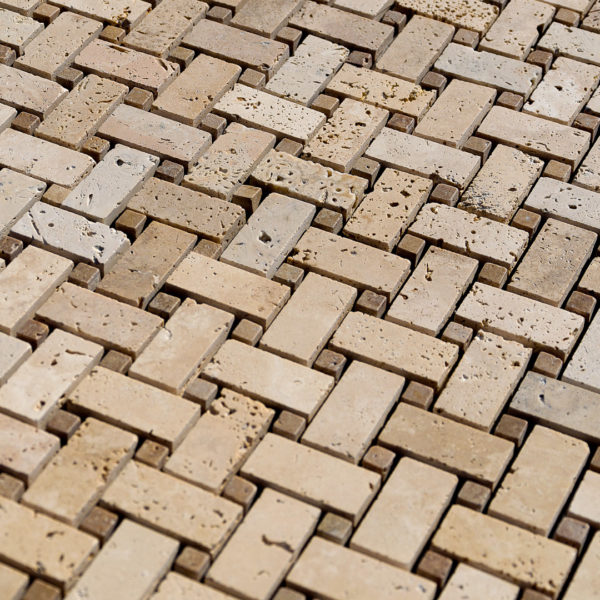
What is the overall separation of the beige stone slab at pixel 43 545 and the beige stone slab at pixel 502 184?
1869mm

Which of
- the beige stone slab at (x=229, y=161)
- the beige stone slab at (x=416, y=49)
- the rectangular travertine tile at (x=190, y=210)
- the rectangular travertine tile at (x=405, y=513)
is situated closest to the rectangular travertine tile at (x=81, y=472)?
the rectangular travertine tile at (x=405, y=513)

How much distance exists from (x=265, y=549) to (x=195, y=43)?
2.35m

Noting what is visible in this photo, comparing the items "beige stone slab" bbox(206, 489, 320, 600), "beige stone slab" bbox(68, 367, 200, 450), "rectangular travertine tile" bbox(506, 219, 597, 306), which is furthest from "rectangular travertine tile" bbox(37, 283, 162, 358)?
"rectangular travertine tile" bbox(506, 219, 597, 306)

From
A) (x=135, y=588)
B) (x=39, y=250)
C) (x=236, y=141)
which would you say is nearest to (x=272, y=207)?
(x=236, y=141)

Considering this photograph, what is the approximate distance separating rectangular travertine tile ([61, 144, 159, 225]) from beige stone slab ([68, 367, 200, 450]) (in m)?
0.71

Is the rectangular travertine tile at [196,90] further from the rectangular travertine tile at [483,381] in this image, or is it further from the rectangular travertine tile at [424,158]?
the rectangular travertine tile at [483,381]

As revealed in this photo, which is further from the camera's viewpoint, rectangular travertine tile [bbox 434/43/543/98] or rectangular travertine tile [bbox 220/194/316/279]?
rectangular travertine tile [bbox 434/43/543/98]

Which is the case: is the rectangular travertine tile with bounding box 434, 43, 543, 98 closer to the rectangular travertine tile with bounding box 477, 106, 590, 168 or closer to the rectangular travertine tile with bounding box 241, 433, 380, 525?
the rectangular travertine tile with bounding box 477, 106, 590, 168

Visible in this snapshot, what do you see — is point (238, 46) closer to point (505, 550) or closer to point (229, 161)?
point (229, 161)

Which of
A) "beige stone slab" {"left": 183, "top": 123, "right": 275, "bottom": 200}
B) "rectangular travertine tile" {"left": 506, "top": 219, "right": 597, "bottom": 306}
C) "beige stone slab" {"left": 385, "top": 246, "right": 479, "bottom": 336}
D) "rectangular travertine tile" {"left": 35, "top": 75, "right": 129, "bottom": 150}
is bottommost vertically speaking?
"rectangular travertine tile" {"left": 506, "top": 219, "right": 597, "bottom": 306}

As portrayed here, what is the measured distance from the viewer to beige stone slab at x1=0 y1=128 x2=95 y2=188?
4.41 meters

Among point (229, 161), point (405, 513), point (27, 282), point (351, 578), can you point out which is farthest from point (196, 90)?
point (351, 578)

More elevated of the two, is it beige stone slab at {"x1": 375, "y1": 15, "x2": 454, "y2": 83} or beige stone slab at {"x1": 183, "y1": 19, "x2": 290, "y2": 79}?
beige stone slab at {"x1": 183, "y1": 19, "x2": 290, "y2": 79}

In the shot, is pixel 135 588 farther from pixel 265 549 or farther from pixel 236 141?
pixel 236 141
